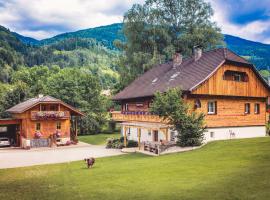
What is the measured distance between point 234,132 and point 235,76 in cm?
575

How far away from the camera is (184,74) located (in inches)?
1280

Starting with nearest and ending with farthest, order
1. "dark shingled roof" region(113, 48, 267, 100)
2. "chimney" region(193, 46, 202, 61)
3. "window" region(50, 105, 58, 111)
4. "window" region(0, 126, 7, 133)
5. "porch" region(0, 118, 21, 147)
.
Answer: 1. "dark shingled roof" region(113, 48, 267, 100)
2. "chimney" region(193, 46, 202, 61)
3. "window" region(50, 105, 58, 111)
4. "porch" region(0, 118, 21, 147)
5. "window" region(0, 126, 7, 133)

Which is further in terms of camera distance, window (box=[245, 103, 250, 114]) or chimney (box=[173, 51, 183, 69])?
chimney (box=[173, 51, 183, 69])

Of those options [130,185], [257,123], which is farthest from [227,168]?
[257,123]

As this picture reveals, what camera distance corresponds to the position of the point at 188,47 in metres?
47.3

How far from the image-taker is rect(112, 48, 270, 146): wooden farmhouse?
97.7 ft

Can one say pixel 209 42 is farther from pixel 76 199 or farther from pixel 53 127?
pixel 76 199

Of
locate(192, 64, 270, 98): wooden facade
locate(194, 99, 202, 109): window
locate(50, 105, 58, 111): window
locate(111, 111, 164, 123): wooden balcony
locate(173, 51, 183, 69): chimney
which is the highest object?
locate(173, 51, 183, 69): chimney

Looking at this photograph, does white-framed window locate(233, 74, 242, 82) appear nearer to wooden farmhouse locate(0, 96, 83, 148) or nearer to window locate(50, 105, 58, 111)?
wooden farmhouse locate(0, 96, 83, 148)

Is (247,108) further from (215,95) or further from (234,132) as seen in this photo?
(215,95)

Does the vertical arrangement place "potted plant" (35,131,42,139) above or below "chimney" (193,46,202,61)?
below

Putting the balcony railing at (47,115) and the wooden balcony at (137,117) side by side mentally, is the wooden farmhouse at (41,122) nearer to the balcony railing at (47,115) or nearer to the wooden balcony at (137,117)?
the balcony railing at (47,115)

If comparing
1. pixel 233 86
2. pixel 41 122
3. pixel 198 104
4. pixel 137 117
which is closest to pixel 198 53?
pixel 233 86

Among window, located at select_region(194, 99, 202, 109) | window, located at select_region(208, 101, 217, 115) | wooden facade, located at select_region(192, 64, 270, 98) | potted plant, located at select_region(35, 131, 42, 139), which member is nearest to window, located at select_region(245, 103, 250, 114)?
wooden facade, located at select_region(192, 64, 270, 98)
